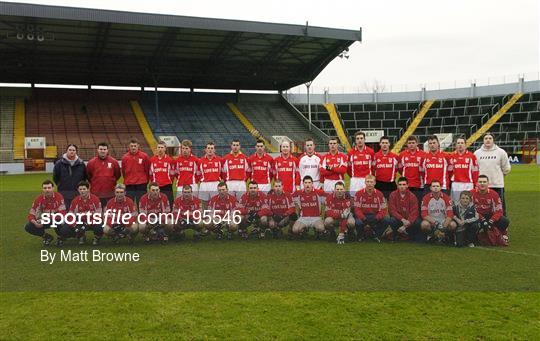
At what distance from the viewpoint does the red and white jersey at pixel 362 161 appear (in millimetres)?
8359

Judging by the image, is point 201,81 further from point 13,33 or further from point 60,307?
point 60,307

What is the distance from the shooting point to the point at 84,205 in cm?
732

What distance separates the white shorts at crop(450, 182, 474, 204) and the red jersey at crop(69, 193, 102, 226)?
6019 mm

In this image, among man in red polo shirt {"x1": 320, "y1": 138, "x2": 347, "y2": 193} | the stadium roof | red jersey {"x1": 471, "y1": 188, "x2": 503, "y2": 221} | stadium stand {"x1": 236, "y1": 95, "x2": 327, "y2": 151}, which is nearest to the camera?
red jersey {"x1": 471, "y1": 188, "x2": 503, "y2": 221}

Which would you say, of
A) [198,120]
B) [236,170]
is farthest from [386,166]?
[198,120]

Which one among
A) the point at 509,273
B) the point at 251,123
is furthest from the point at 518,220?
the point at 251,123

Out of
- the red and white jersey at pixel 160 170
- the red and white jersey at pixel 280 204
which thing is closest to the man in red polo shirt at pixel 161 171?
the red and white jersey at pixel 160 170

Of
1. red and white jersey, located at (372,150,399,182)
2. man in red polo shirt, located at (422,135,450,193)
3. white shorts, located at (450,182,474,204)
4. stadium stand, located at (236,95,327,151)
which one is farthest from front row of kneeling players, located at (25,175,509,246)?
stadium stand, located at (236,95,327,151)

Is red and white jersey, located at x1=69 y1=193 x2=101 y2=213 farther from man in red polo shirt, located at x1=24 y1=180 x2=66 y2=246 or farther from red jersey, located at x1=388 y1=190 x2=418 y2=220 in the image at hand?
red jersey, located at x1=388 y1=190 x2=418 y2=220

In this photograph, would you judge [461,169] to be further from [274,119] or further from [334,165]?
[274,119]

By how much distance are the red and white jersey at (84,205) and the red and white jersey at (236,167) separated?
249cm

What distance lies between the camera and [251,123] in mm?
38281

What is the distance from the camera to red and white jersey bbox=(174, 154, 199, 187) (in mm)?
8562

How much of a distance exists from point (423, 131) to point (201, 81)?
65.8 ft
